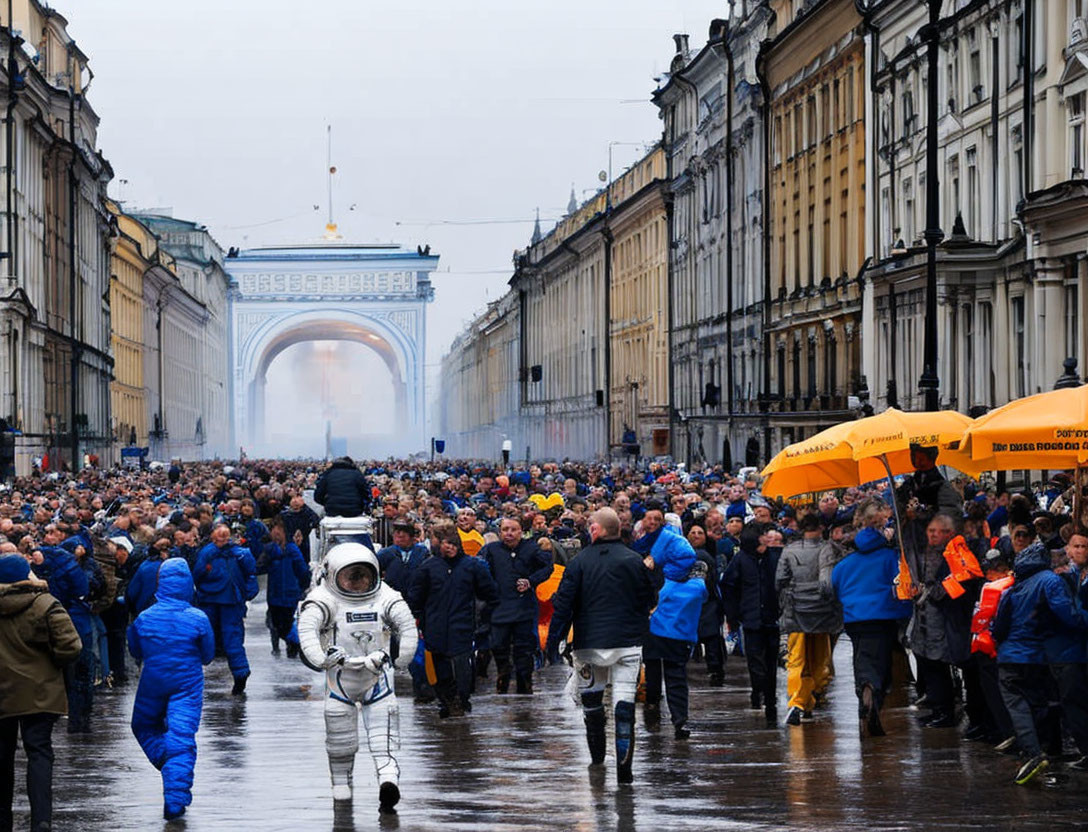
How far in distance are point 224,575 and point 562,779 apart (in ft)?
23.7

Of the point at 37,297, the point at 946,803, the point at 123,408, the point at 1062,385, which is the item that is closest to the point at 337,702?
the point at 946,803

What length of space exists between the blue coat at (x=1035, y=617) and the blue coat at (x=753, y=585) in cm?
356

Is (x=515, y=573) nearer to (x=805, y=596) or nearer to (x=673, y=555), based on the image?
(x=673, y=555)

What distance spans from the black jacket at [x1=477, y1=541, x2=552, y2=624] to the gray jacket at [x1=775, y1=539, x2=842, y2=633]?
133 inches

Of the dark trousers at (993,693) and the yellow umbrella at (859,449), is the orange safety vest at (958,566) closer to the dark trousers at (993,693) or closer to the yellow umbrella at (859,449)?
the dark trousers at (993,693)

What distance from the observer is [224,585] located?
2000cm

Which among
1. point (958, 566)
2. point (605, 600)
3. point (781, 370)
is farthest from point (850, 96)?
point (605, 600)

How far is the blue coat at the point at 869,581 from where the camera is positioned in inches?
612

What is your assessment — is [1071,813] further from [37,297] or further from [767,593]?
[37,297]

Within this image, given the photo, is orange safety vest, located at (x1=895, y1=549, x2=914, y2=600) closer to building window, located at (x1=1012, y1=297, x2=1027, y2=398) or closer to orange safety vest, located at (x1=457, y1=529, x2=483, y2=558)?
orange safety vest, located at (x1=457, y1=529, x2=483, y2=558)

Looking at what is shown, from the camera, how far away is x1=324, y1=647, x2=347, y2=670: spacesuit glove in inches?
488

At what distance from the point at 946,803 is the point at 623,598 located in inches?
97.9

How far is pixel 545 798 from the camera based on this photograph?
1264 centimetres

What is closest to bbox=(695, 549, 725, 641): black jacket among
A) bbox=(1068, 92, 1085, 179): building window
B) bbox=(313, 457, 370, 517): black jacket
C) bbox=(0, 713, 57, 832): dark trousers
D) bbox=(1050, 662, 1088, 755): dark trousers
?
bbox=(313, 457, 370, 517): black jacket
